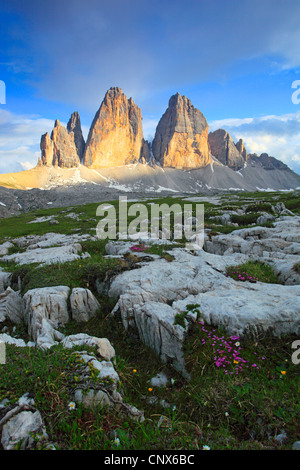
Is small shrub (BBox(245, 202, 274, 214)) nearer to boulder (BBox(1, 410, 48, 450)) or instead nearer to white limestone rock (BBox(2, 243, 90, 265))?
white limestone rock (BBox(2, 243, 90, 265))

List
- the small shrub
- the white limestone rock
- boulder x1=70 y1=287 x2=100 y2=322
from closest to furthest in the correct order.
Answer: boulder x1=70 y1=287 x2=100 y2=322
the white limestone rock
the small shrub

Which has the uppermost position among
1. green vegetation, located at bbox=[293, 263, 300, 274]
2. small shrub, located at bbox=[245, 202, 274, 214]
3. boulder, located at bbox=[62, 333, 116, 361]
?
small shrub, located at bbox=[245, 202, 274, 214]

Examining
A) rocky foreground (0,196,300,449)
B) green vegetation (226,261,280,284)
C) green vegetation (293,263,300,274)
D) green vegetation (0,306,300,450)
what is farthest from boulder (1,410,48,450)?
green vegetation (293,263,300,274)

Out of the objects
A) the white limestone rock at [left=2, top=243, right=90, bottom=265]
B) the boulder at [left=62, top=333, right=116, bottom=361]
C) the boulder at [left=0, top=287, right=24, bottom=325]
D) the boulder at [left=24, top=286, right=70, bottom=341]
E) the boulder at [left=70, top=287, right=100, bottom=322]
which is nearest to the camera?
the boulder at [left=62, top=333, right=116, bottom=361]

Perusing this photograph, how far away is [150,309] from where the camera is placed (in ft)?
26.3

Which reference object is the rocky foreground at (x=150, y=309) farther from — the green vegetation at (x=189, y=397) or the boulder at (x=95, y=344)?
the green vegetation at (x=189, y=397)

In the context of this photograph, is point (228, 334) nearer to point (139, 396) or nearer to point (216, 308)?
point (216, 308)

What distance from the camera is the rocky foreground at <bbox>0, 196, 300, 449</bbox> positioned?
485 cm

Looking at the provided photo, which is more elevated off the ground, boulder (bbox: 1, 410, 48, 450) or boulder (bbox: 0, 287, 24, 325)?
boulder (bbox: 1, 410, 48, 450)

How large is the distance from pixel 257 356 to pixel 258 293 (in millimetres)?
3051

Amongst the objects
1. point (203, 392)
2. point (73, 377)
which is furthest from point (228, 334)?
point (73, 377)

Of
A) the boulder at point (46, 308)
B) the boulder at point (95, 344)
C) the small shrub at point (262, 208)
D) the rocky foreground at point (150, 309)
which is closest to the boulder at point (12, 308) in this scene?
the rocky foreground at point (150, 309)

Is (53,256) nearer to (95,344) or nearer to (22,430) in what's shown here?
(95,344)

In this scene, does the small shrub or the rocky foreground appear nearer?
the rocky foreground
